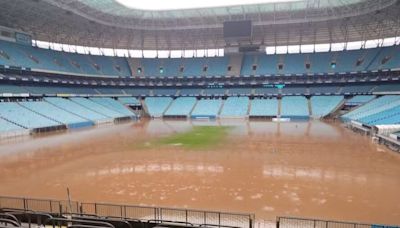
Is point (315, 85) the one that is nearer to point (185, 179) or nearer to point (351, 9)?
point (351, 9)

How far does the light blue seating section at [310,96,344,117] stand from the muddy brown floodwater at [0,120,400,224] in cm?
2892

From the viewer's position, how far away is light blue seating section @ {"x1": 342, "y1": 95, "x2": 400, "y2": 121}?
42844 mm

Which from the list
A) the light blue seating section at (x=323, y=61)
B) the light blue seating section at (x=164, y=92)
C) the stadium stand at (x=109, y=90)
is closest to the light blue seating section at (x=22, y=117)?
the stadium stand at (x=109, y=90)

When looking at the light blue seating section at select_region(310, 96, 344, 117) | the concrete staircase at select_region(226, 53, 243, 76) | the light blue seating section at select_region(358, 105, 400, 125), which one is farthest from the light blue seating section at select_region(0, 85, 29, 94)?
the light blue seating section at select_region(358, 105, 400, 125)

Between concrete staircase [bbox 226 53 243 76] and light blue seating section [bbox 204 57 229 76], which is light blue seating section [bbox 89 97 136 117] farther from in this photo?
concrete staircase [bbox 226 53 243 76]

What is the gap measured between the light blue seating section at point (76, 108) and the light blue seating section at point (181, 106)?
15648mm

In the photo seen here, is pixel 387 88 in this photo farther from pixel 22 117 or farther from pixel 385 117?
pixel 22 117

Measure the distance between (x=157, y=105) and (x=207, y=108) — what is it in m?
12.4

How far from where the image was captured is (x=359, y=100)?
2194 inches

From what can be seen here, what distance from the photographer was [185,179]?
16859 millimetres

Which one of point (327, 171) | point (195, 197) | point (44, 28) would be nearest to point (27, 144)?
point (195, 197)

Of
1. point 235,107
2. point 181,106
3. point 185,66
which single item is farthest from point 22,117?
point 185,66

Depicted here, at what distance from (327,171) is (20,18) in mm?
52173

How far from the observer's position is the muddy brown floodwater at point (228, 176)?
42.7 feet
